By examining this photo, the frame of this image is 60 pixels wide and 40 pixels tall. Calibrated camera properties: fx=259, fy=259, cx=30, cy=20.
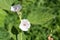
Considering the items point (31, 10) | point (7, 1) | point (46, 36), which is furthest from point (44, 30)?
point (7, 1)

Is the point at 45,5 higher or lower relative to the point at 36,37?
higher

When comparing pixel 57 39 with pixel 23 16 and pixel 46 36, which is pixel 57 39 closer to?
pixel 46 36

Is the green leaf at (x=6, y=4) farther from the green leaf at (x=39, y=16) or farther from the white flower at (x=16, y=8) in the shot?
the green leaf at (x=39, y=16)

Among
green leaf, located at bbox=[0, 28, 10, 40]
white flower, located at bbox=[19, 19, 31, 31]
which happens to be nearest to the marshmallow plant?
white flower, located at bbox=[19, 19, 31, 31]

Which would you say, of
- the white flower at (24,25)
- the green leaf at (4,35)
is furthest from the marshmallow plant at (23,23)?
the green leaf at (4,35)

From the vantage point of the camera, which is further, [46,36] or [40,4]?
[40,4]

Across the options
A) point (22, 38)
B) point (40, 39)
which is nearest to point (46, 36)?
point (40, 39)

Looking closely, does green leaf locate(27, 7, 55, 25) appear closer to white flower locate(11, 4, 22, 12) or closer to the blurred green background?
the blurred green background
